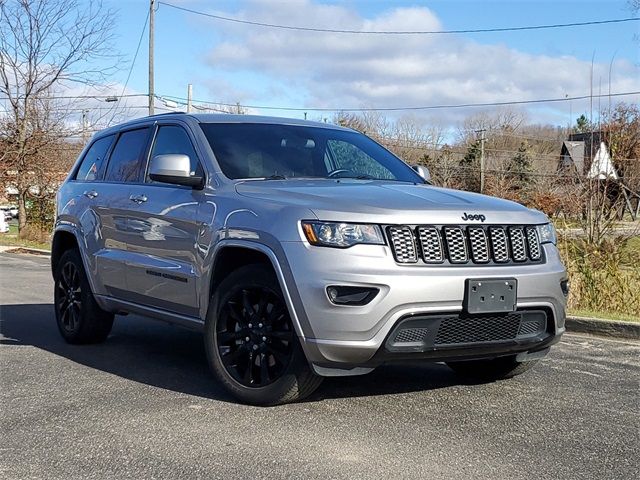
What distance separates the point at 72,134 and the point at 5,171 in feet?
8.64

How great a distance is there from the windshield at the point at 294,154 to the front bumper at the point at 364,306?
123 centimetres

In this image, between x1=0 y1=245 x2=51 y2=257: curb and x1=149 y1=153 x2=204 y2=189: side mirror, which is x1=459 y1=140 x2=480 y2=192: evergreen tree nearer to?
x1=0 y1=245 x2=51 y2=257: curb

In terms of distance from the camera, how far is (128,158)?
681 centimetres

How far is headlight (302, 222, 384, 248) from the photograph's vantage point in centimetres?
456

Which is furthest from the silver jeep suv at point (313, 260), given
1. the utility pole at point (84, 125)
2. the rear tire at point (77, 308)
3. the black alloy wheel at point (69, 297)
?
the utility pole at point (84, 125)

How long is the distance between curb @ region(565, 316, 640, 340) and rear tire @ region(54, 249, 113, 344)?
15.0 feet

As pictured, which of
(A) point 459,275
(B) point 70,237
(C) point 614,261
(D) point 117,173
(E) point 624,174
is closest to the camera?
(A) point 459,275

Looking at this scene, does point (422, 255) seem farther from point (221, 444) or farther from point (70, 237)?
point (70, 237)

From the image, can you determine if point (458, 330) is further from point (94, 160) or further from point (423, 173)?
point (94, 160)

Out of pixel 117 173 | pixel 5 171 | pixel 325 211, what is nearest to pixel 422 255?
pixel 325 211

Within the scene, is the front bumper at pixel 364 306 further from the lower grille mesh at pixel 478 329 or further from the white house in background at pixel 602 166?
the white house in background at pixel 602 166

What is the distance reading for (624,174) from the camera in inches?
656

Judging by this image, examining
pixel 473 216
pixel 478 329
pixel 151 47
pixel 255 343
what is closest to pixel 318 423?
pixel 255 343

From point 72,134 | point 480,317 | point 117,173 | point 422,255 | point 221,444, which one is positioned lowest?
point 221,444
